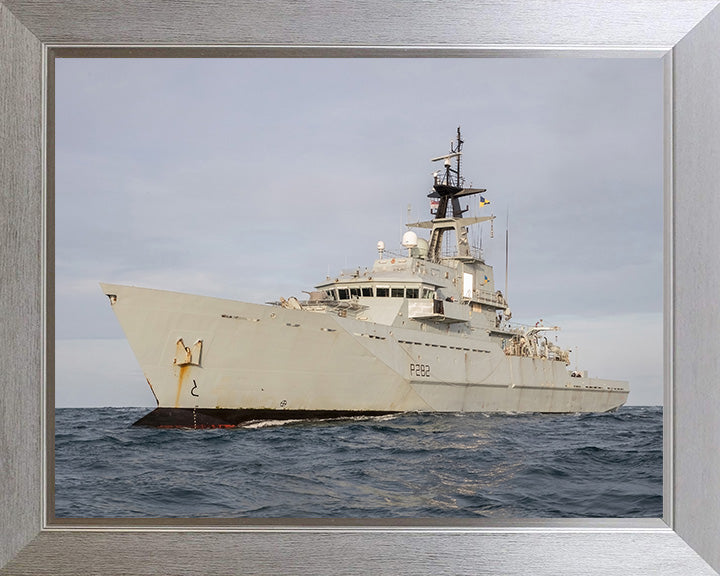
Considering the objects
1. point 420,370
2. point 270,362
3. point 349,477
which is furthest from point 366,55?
point 420,370

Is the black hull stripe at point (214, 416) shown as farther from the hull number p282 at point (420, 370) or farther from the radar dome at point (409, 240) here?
the radar dome at point (409, 240)

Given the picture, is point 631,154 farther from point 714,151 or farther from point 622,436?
point 622,436

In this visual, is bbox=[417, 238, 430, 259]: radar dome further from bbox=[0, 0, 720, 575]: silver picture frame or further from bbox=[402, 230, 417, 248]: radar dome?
bbox=[0, 0, 720, 575]: silver picture frame

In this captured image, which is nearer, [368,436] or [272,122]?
[272,122]

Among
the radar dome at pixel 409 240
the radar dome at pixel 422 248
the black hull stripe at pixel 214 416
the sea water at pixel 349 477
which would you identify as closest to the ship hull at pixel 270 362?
the black hull stripe at pixel 214 416

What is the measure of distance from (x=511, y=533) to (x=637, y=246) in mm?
2216

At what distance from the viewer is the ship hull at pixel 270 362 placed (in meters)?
9.20

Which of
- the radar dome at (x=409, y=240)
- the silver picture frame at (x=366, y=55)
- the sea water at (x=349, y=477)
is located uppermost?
the radar dome at (x=409, y=240)

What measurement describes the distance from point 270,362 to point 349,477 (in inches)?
→ 187

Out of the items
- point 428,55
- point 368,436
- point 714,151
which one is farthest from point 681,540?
point 368,436

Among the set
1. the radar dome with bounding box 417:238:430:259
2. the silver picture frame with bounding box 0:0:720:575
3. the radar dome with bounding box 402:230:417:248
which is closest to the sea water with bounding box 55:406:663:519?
the silver picture frame with bounding box 0:0:720:575

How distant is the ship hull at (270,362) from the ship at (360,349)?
0.02m

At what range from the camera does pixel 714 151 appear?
2775 mm

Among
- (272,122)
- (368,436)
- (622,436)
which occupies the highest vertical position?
(272,122)
